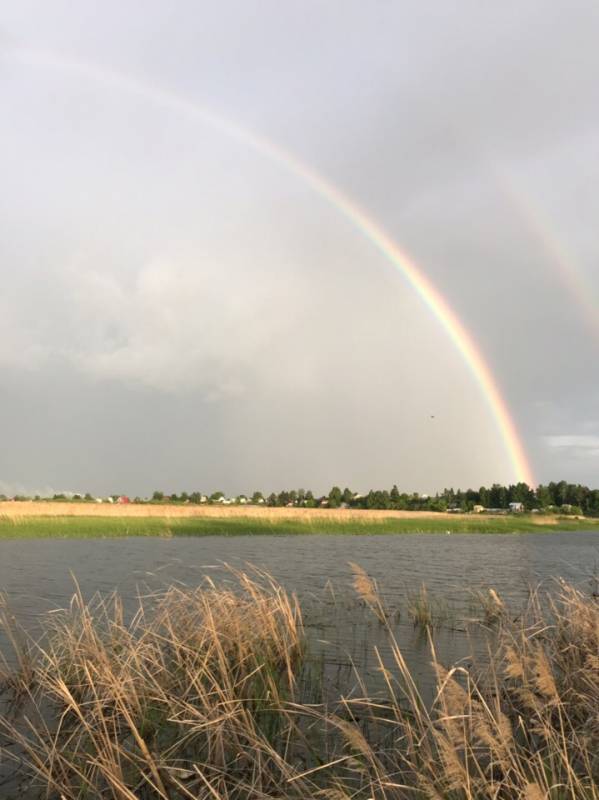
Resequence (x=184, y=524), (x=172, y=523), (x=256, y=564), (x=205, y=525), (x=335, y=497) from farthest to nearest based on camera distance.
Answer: (x=335, y=497), (x=172, y=523), (x=184, y=524), (x=205, y=525), (x=256, y=564)

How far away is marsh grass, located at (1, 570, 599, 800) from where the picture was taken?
481cm

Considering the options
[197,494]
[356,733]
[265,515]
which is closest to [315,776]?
[356,733]

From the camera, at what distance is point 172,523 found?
5300 cm

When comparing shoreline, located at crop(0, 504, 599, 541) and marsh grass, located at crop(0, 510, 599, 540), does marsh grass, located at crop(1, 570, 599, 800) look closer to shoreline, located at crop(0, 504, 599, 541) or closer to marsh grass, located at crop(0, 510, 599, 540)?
shoreline, located at crop(0, 504, 599, 541)

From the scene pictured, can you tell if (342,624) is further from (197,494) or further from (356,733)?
(197,494)

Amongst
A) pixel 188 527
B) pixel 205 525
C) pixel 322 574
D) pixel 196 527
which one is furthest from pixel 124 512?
pixel 322 574

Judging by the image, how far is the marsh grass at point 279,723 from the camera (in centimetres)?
481

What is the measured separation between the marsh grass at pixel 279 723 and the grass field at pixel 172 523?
35.2 metres

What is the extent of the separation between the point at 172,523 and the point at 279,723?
47132mm

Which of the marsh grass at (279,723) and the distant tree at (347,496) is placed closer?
the marsh grass at (279,723)

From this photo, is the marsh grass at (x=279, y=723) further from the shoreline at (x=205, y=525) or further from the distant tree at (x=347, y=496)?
the distant tree at (x=347, y=496)

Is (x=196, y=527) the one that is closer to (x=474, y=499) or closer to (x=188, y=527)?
(x=188, y=527)

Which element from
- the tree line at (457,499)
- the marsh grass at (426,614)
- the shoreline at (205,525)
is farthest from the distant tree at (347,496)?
the marsh grass at (426,614)

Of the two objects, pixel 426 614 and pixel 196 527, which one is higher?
pixel 196 527
